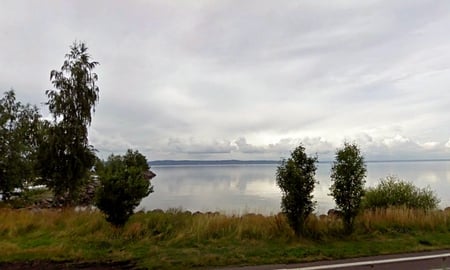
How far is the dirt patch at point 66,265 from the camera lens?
805 centimetres

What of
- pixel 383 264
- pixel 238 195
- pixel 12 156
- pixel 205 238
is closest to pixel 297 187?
pixel 205 238

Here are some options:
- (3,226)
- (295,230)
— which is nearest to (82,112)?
(3,226)

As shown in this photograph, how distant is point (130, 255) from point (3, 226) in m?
5.41

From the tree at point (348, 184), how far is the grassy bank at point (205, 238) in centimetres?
51

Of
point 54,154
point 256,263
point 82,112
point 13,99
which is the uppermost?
point 13,99

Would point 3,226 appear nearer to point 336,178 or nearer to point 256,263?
point 256,263

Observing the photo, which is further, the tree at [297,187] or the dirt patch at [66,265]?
the tree at [297,187]

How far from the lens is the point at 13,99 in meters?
29.6

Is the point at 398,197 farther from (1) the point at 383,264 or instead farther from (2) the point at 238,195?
(2) the point at 238,195

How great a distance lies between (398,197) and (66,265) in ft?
46.7

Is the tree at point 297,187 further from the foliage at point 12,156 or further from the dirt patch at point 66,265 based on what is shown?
the foliage at point 12,156

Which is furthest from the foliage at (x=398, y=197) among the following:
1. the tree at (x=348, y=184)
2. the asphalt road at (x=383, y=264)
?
the asphalt road at (x=383, y=264)

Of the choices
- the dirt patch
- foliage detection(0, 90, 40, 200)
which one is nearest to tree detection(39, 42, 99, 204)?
foliage detection(0, 90, 40, 200)

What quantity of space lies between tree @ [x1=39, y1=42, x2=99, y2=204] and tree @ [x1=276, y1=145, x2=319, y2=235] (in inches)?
464
